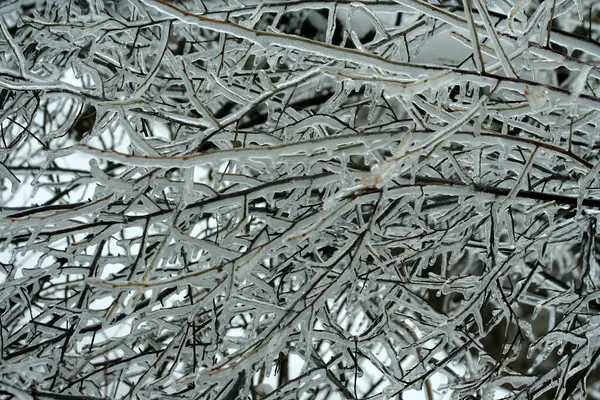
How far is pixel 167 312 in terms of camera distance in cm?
201

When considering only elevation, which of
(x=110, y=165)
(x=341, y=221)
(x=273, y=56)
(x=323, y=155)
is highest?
(x=110, y=165)

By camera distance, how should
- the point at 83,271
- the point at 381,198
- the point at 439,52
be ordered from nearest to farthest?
1. the point at 381,198
2. the point at 83,271
3. the point at 439,52

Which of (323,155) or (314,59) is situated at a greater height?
(314,59)

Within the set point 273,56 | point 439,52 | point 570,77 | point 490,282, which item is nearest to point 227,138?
point 273,56

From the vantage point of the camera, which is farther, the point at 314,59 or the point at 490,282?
the point at 314,59

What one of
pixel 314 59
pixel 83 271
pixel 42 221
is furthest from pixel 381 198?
pixel 83 271

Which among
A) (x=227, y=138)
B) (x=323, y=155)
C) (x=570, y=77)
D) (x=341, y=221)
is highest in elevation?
(x=227, y=138)

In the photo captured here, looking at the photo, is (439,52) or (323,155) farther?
(439,52)

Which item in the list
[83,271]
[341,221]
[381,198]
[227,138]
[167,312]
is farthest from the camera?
[83,271]

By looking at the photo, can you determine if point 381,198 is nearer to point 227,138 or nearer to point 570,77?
point 227,138

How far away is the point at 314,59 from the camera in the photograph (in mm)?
2457

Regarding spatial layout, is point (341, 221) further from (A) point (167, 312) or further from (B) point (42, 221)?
(B) point (42, 221)

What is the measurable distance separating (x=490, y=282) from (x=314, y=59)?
109cm

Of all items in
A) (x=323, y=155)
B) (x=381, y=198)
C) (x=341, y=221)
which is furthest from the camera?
(x=341, y=221)
